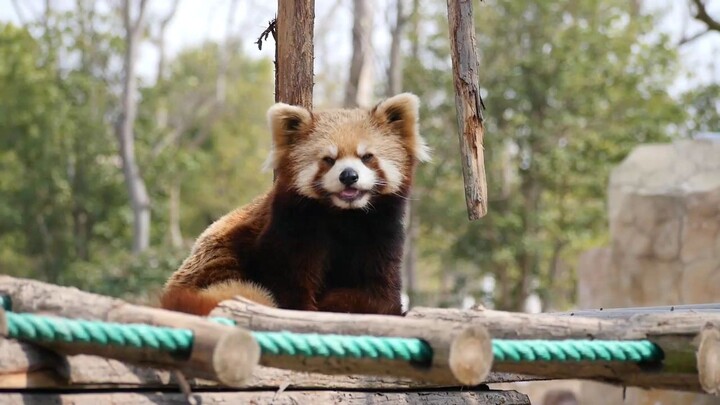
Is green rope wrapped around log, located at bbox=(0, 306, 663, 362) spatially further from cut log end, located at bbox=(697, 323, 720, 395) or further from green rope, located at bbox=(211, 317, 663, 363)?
cut log end, located at bbox=(697, 323, 720, 395)

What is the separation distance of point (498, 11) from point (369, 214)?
12.5m

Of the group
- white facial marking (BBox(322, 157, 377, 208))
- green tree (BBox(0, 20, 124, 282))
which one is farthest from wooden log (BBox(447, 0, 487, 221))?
green tree (BBox(0, 20, 124, 282))

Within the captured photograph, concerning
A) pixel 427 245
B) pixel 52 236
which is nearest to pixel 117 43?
pixel 52 236

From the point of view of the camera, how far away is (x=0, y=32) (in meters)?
19.3

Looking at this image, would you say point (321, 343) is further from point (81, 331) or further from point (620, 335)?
point (620, 335)

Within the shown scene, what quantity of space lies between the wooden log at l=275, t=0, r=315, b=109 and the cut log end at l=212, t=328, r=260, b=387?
261cm

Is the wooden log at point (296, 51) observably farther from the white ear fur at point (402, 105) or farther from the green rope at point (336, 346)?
the green rope at point (336, 346)

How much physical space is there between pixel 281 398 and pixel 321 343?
91 cm

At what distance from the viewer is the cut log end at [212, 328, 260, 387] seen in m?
2.41

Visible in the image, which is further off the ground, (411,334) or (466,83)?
(466,83)

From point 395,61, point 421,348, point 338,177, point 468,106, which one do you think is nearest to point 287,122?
point 338,177

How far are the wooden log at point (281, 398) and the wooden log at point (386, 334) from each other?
1.43 ft

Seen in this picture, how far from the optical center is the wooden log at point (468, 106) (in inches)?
162

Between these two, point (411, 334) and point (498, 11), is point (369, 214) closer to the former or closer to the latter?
point (411, 334)
